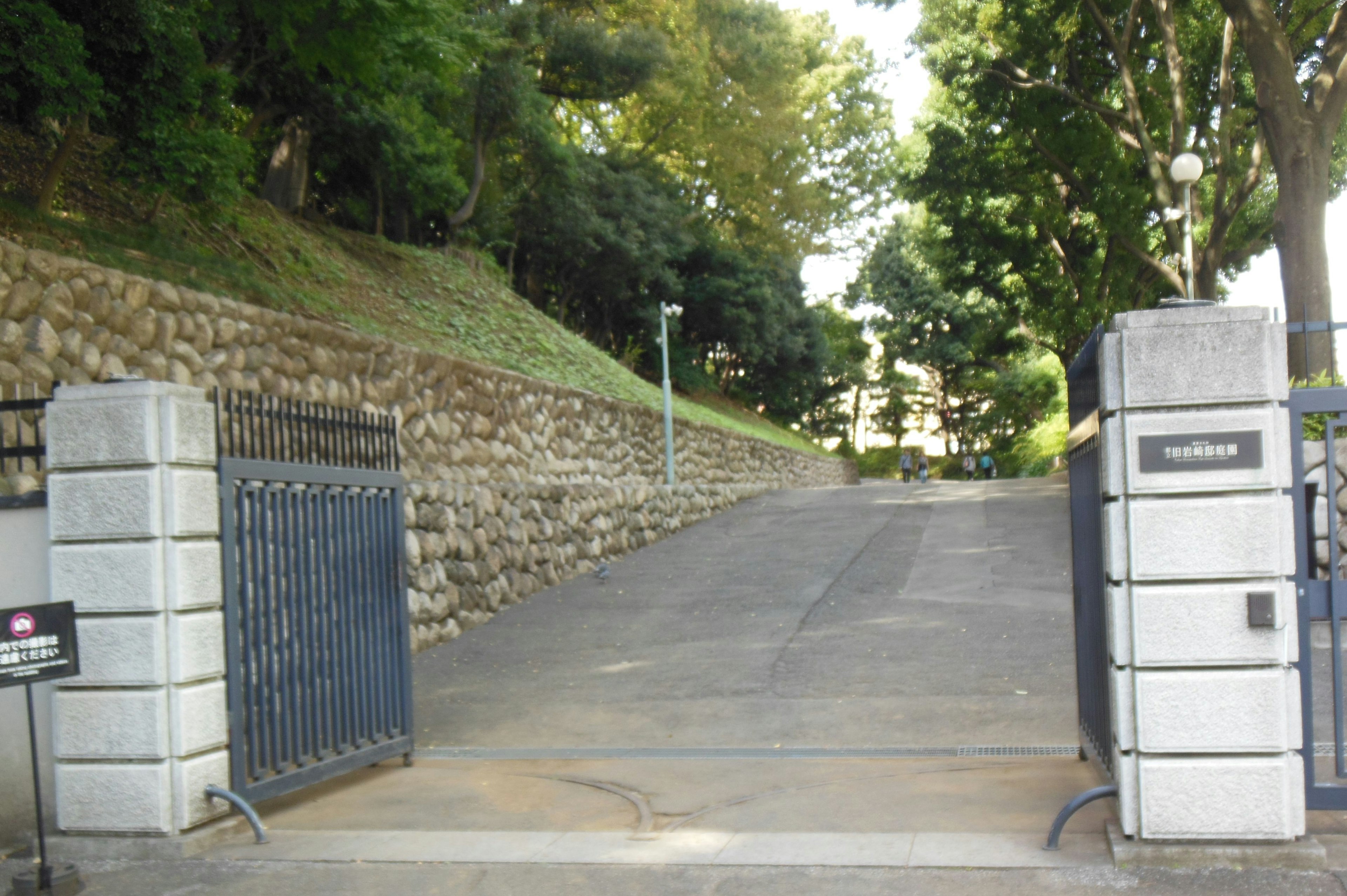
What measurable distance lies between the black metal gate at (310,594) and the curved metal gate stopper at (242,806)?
0.13 meters

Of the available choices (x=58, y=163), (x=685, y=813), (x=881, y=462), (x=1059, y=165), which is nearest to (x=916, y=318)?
(x=881, y=462)

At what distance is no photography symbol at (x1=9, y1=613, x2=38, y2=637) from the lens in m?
5.05

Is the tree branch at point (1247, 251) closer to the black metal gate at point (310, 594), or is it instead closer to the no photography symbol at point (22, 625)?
the black metal gate at point (310, 594)

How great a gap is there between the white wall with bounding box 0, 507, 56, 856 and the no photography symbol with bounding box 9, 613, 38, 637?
85 cm

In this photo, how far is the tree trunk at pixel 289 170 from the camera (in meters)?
20.1

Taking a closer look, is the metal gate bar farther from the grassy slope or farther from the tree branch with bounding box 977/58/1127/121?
the tree branch with bounding box 977/58/1127/121

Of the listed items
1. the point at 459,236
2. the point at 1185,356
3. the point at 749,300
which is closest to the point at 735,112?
the point at 749,300

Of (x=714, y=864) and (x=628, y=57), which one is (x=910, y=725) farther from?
(x=628, y=57)

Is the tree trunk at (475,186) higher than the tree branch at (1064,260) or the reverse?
higher

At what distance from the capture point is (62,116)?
14047 mm

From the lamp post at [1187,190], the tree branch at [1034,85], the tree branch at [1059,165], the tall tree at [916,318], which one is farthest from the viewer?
the tall tree at [916,318]

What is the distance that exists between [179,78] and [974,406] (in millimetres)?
52475

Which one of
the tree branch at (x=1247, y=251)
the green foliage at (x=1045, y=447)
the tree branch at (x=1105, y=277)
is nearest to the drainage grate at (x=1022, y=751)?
the tree branch at (x=1247, y=251)

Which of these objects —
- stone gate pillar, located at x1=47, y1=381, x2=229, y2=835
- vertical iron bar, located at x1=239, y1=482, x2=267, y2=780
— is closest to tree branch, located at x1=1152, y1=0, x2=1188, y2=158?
vertical iron bar, located at x1=239, y1=482, x2=267, y2=780
